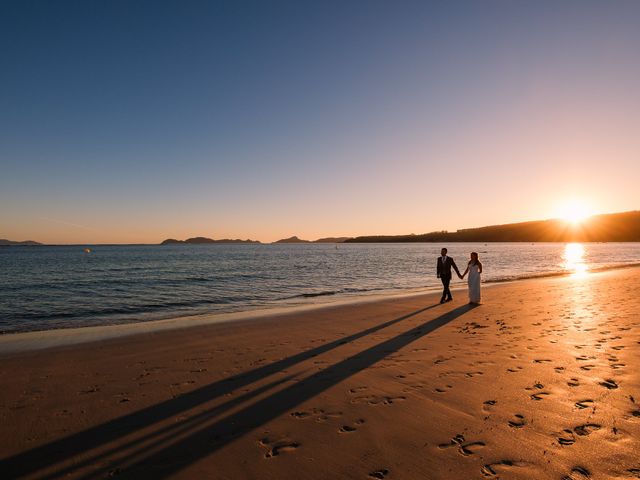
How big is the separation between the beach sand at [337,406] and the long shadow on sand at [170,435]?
0.02 metres

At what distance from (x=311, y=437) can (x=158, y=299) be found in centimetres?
2000

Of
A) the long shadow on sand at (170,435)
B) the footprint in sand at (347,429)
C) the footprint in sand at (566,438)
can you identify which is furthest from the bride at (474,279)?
the footprint in sand at (347,429)

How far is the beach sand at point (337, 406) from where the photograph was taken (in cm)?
397

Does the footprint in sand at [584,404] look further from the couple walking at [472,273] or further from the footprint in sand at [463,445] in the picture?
the couple walking at [472,273]

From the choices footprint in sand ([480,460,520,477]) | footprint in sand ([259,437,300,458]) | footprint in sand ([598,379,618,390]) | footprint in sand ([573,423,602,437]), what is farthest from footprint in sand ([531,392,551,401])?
footprint in sand ([259,437,300,458])

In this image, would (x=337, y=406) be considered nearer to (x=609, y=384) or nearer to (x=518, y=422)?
(x=518, y=422)

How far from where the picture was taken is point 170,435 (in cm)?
474

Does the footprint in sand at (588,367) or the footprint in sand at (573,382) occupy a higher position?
the footprint in sand at (573,382)

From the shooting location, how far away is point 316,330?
1165 cm

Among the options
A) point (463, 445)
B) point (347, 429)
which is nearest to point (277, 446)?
point (347, 429)

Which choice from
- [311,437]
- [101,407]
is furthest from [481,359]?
[101,407]

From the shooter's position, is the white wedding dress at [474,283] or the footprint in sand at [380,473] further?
the white wedding dress at [474,283]

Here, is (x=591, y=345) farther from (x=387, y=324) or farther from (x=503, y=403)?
(x=387, y=324)

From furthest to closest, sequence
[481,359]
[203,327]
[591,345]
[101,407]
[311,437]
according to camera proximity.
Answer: [203,327]
[591,345]
[481,359]
[101,407]
[311,437]
